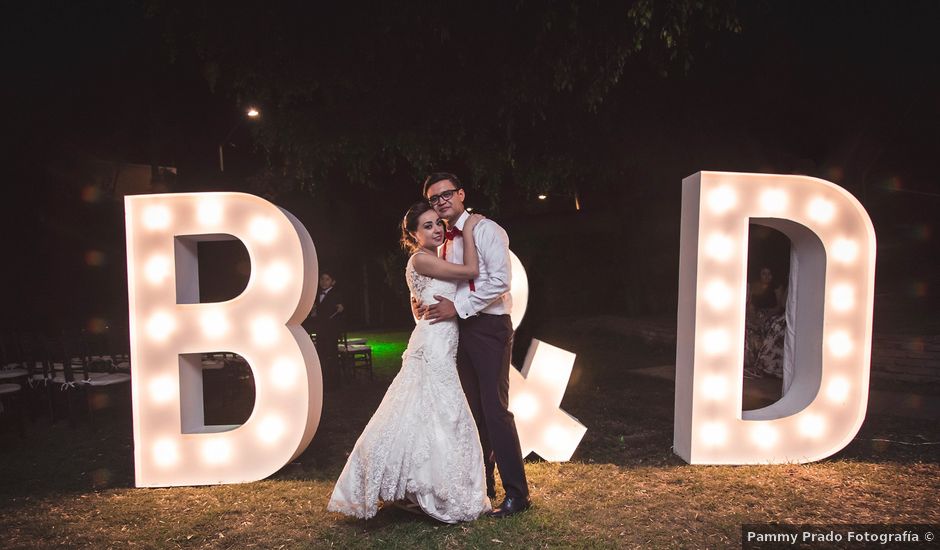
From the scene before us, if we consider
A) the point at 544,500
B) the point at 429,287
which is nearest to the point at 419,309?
the point at 429,287

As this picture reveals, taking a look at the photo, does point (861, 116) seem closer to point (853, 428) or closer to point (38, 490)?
point (853, 428)

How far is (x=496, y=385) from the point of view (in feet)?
12.6

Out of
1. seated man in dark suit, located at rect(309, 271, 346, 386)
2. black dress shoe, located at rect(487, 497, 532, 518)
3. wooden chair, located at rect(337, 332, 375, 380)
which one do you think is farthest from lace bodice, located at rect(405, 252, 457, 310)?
wooden chair, located at rect(337, 332, 375, 380)

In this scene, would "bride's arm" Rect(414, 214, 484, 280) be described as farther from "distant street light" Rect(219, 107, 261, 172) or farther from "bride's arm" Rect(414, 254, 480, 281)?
"distant street light" Rect(219, 107, 261, 172)

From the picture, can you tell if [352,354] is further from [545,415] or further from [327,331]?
[545,415]

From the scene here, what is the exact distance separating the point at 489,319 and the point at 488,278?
0.99ft

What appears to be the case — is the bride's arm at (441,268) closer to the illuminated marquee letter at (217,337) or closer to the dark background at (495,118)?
the illuminated marquee letter at (217,337)

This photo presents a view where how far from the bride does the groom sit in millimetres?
79

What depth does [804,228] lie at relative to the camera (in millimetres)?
4785

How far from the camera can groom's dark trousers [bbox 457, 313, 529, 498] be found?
3.85 meters

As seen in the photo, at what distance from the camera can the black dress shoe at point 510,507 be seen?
Answer: 12.5 feet

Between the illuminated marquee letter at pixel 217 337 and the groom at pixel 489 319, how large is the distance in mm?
1351

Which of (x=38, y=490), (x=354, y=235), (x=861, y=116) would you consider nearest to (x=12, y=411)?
(x=38, y=490)

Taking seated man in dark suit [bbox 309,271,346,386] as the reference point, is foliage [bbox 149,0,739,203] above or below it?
above
